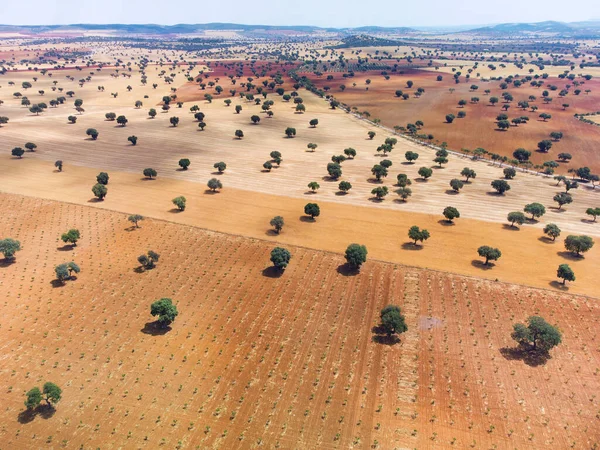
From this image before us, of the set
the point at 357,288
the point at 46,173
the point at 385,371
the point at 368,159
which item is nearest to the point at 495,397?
the point at 385,371

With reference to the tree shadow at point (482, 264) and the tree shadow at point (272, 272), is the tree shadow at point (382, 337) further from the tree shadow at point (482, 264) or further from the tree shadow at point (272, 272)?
the tree shadow at point (482, 264)

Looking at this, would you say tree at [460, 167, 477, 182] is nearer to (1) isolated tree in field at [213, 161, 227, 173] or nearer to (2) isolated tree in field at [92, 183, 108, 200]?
(1) isolated tree in field at [213, 161, 227, 173]

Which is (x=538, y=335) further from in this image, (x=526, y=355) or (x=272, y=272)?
(x=272, y=272)

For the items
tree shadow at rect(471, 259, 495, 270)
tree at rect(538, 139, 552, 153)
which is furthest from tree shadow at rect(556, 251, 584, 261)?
tree at rect(538, 139, 552, 153)

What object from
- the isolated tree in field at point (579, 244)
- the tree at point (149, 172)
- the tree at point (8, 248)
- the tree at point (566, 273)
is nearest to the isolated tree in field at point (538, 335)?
the tree at point (566, 273)

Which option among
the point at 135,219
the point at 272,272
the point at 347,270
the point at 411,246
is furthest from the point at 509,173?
the point at 135,219
